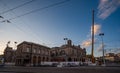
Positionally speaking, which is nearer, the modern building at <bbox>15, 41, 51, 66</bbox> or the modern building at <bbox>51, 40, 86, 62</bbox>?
the modern building at <bbox>15, 41, 51, 66</bbox>

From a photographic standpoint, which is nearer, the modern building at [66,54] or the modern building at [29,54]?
the modern building at [29,54]

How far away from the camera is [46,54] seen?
2992 inches

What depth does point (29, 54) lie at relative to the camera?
206 ft

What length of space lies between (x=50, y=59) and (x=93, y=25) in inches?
1667

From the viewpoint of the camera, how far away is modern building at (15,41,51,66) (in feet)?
198

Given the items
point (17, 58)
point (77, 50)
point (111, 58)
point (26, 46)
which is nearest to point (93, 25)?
point (26, 46)

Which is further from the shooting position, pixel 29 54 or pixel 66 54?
pixel 66 54

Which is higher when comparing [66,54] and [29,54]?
[29,54]

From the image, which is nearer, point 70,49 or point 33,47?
point 33,47

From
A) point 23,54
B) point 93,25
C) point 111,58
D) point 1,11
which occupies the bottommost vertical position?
point 111,58

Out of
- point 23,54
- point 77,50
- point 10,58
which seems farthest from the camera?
point 77,50

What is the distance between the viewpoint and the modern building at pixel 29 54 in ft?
198

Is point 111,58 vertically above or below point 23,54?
below

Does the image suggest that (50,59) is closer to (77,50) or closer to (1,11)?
(77,50)
